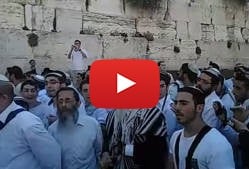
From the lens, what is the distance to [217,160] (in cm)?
349

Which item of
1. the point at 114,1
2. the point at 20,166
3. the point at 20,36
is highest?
the point at 114,1

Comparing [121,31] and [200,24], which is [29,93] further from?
[200,24]

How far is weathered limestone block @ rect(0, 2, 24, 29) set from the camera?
10.9m

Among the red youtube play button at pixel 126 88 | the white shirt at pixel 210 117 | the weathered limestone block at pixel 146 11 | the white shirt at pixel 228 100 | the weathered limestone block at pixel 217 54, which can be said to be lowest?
the white shirt at pixel 210 117

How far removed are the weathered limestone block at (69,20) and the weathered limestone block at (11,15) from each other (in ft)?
3.10

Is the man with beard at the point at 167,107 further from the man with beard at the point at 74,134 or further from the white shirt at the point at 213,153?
the white shirt at the point at 213,153

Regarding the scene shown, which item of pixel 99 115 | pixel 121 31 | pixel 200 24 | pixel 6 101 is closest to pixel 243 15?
pixel 200 24

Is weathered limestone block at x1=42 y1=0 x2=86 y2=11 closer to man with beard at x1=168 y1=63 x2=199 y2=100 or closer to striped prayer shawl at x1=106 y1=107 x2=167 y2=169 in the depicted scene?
man with beard at x1=168 y1=63 x2=199 y2=100

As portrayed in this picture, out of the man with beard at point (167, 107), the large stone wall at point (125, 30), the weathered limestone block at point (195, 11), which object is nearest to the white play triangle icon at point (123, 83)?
the man with beard at point (167, 107)

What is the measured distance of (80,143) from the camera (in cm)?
459

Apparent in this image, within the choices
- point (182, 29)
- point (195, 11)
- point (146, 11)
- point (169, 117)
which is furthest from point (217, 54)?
point (169, 117)

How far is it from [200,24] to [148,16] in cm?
217

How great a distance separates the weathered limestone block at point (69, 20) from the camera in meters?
11.9

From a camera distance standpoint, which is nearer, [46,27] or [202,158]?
[202,158]
